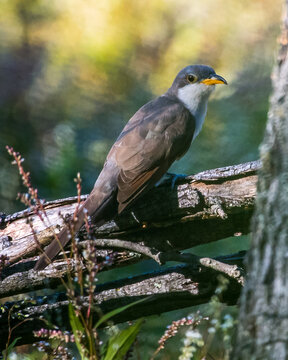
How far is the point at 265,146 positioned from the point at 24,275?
1.50 metres

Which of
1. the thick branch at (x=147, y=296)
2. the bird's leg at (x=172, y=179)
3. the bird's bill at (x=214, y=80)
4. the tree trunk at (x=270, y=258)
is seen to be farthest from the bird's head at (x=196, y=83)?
the tree trunk at (x=270, y=258)

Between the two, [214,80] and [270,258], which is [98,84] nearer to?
[214,80]

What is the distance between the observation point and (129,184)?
8.98ft

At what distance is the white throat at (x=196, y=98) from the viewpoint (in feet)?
11.3

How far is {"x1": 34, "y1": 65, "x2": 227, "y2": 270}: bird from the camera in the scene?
267 centimetres

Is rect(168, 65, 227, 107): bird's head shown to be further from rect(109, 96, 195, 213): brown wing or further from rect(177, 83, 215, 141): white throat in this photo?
rect(109, 96, 195, 213): brown wing

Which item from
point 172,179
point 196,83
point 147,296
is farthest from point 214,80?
point 147,296

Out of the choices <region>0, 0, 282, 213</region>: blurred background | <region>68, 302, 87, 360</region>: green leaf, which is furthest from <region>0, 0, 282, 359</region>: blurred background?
<region>68, 302, 87, 360</region>: green leaf

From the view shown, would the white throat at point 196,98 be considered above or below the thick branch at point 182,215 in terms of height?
above

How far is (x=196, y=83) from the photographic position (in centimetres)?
361

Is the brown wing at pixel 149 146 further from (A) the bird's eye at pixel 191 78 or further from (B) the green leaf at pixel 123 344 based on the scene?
(B) the green leaf at pixel 123 344

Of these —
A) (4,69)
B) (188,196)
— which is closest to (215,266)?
(188,196)

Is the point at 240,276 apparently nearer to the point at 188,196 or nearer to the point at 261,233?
the point at 188,196

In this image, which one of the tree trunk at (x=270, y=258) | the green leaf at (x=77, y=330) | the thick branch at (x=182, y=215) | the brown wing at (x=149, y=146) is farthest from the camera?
the brown wing at (x=149, y=146)
